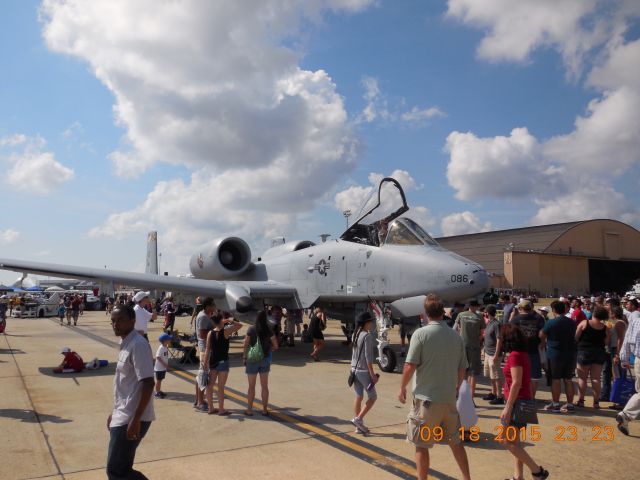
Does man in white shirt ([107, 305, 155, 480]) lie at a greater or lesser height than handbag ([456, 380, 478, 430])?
greater

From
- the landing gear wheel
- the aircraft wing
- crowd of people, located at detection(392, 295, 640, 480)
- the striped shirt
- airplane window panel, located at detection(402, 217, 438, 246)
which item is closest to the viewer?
crowd of people, located at detection(392, 295, 640, 480)

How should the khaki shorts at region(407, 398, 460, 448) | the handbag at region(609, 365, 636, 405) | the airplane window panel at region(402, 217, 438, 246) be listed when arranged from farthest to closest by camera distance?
the airplane window panel at region(402, 217, 438, 246) → the handbag at region(609, 365, 636, 405) → the khaki shorts at region(407, 398, 460, 448)

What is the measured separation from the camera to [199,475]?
445 cm

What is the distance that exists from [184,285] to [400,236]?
6154 millimetres

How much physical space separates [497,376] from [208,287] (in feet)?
26.6

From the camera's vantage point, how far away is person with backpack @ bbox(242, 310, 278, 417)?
6.62 metres

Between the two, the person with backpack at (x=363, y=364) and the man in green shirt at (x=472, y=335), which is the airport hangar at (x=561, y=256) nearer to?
the man in green shirt at (x=472, y=335)

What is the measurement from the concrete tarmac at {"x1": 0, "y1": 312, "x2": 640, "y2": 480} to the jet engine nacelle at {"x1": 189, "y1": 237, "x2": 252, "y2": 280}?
7528mm

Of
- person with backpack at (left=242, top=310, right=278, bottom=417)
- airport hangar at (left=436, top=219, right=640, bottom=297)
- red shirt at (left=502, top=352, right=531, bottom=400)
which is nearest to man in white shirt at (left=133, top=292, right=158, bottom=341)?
person with backpack at (left=242, top=310, right=278, bottom=417)

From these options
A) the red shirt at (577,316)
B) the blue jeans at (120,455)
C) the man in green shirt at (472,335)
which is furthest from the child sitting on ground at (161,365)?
the red shirt at (577,316)

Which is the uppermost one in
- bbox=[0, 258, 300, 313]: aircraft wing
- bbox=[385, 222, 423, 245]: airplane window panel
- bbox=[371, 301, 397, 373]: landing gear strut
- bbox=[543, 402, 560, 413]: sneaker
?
bbox=[385, 222, 423, 245]: airplane window panel

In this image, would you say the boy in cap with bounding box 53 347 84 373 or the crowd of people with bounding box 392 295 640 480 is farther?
the boy in cap with bounding box 53 347 84 373

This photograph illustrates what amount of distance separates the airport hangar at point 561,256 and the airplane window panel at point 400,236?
165 ft

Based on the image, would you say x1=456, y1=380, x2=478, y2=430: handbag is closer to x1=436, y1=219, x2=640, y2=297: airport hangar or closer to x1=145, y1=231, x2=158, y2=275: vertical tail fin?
x1=145, y1=231, x2=158, y2=275: vertical tail fin
